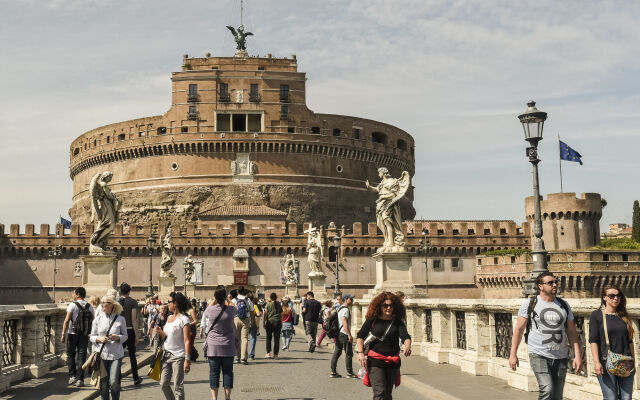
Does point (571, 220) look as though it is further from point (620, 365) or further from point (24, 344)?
point (620, 365)

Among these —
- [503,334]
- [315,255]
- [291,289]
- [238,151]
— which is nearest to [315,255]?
[315,255]

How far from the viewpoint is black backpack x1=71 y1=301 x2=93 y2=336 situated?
10.7m

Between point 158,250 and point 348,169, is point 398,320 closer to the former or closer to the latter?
point 158,250

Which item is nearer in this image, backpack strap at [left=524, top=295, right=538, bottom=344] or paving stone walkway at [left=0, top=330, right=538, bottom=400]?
backpack strap at [left=524, top=295, right=538, bottom=344]

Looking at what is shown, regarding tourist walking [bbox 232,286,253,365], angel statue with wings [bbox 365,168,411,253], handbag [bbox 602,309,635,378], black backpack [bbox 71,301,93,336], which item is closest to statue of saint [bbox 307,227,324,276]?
angel statue with wings [bbox 365,168,411,253]

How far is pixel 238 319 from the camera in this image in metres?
14.1

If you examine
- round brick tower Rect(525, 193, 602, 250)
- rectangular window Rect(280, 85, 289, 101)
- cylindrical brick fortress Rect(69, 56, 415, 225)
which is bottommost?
round brick tower Rect(525, 193, 602, 250)

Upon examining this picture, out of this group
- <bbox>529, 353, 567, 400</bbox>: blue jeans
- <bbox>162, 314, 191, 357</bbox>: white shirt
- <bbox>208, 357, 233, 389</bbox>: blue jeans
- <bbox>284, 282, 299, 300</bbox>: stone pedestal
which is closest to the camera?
<bbox>529, 353, 567, 400</bbox>: blue jeans

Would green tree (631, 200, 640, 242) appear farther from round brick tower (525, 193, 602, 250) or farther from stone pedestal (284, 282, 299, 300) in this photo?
stone pedestal (284, 282, 299, 300)

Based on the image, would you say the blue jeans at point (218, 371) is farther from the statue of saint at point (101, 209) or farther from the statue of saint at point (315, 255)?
the statue of saint at point (315, 255)

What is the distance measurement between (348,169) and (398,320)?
68.3 m

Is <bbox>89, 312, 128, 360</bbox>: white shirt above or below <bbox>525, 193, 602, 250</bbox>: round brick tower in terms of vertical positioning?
below

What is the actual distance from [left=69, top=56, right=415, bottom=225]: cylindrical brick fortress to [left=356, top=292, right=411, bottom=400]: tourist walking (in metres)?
64.2

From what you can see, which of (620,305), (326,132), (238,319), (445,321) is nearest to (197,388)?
(238,319)
